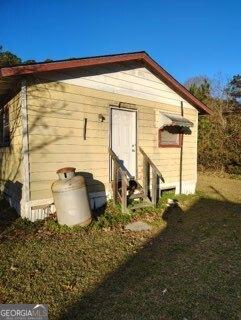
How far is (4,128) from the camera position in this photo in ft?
33.2

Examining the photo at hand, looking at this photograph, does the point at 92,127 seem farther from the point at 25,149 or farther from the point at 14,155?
the point at 14,155

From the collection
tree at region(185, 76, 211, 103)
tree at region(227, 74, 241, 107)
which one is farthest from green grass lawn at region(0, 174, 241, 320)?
tree at region(227, 74, 241, 107)

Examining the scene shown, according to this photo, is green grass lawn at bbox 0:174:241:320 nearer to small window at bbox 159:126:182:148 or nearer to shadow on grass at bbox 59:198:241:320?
shadow on grass at bbox 59:198:241:320

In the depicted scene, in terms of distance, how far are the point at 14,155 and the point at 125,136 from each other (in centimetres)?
334

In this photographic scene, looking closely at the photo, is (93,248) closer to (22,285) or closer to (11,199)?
(22,285)

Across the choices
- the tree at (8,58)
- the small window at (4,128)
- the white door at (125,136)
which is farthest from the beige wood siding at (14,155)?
the tree at (8,58)

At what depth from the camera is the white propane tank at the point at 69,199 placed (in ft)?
24.5

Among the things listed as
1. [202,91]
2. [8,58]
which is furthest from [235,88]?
[8,58]

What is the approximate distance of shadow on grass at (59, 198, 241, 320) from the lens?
425cm

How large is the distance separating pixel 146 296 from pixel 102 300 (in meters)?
0.63

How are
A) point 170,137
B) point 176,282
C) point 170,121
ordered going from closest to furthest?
point 176,282, point 170,121, point 170,137

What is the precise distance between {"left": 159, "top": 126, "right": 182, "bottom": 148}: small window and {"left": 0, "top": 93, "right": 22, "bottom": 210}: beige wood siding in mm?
4909

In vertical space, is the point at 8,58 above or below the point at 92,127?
above

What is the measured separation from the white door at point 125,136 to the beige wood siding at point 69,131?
0.86ft
